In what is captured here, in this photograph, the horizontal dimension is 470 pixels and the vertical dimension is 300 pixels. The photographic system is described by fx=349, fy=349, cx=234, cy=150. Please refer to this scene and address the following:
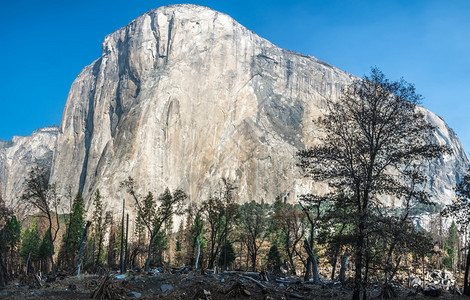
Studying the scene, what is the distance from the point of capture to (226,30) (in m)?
172

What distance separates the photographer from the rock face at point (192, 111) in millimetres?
141775

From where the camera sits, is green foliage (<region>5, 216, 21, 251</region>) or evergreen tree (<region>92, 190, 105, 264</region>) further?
evergreen tree (<region>92, 190, 105, 264</region>)

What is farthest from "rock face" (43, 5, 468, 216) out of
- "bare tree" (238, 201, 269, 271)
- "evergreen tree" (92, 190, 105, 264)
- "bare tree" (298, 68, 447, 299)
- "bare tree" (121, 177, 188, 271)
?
"bare tree" (298, 68, 447, 299)

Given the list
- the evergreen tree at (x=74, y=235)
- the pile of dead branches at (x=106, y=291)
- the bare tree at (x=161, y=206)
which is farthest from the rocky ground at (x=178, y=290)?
the evergreen tree at (x=74, y=235)

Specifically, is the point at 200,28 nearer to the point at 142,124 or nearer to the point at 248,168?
the point at 142,124

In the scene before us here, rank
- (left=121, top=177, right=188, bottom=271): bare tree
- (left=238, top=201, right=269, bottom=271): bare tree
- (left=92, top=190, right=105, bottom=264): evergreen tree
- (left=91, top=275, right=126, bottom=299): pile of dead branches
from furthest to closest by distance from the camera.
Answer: (left=92, top=190, right=105, bottom=264): evergreen tree, (left=238, top=201, right=269, bottom=271): bare tree, (left=121, top=177, right=188, bottom=271): bare tree, (left=91, top=275, right=126, bottom=299): pile of dead branches

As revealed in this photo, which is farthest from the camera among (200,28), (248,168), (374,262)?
(200,28)

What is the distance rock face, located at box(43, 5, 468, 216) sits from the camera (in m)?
142

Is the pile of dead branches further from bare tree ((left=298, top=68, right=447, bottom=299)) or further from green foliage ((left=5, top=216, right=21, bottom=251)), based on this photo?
green foliage ((left=5, top=216, right=21, bottom=251))

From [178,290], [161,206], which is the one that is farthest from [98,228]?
[178,290]

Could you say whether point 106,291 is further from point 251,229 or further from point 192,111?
point 192,111

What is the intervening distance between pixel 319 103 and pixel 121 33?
107m

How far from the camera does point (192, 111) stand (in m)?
153

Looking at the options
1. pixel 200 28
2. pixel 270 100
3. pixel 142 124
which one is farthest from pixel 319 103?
pixel 142 124
